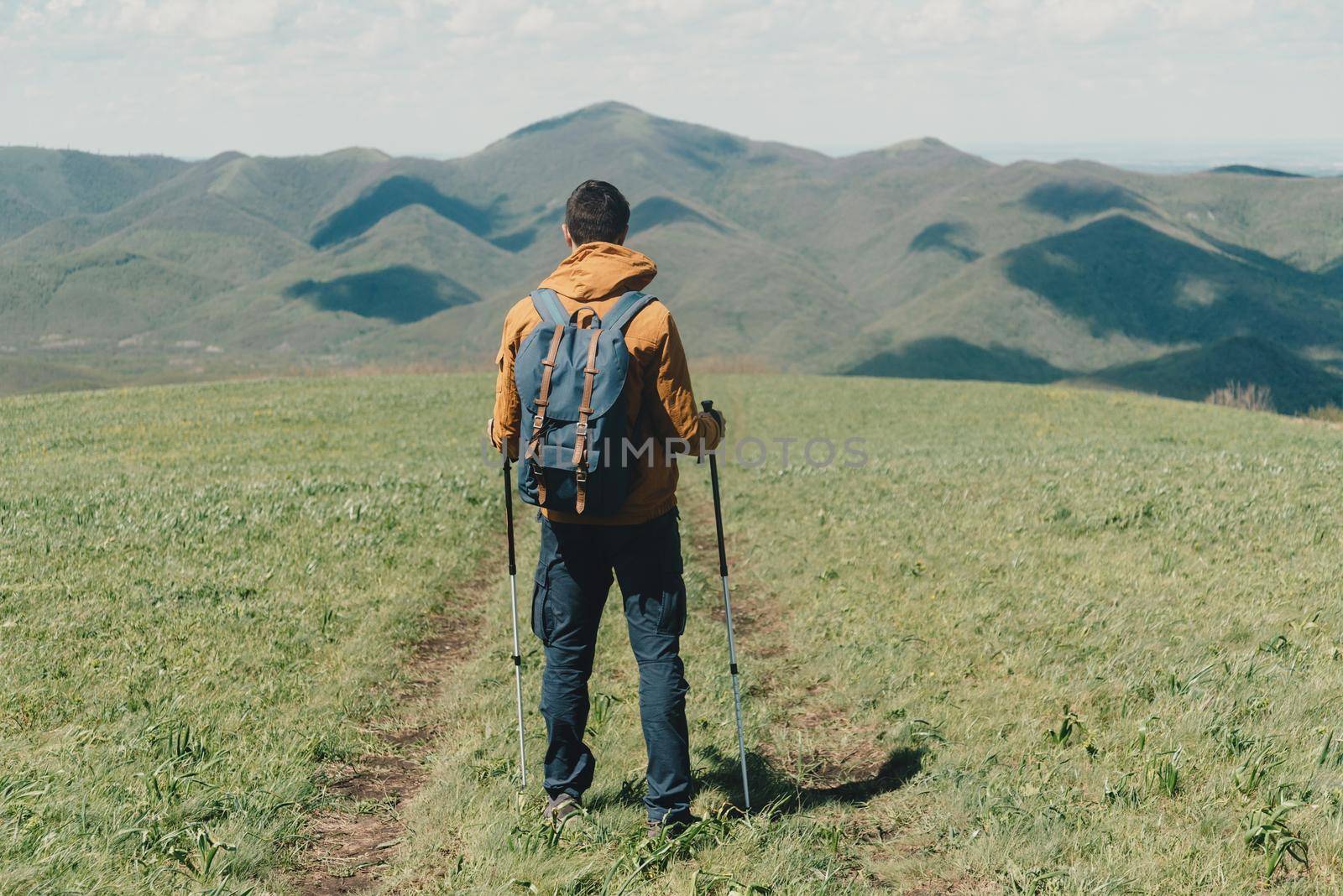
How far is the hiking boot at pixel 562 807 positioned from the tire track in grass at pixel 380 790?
905mm

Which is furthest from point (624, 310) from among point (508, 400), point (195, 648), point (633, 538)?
point (195, 648)

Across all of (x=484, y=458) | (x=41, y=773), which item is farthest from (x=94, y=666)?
(x=484, y=458)

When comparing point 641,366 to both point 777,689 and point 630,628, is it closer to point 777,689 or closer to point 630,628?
point 630,628

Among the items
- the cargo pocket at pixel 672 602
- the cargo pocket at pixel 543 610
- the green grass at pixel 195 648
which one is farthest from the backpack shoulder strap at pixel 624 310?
the green grass at pixel 195 648

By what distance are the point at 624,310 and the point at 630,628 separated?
190 centimetres

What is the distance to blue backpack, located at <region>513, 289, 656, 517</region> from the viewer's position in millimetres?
4906

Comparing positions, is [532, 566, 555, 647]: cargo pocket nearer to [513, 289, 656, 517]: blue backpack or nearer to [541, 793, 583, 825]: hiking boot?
[513, 289, 656, 517]: blue backpack

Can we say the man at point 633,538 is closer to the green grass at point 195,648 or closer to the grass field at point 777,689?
the grass field at point 777,689

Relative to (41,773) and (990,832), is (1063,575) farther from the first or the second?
(41,773)

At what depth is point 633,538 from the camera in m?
5.24

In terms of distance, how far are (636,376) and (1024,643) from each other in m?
5.15

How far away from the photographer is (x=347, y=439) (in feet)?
90.2

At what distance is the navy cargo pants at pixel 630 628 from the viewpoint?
17.1 feet

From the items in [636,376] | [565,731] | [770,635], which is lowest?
[770,635]
